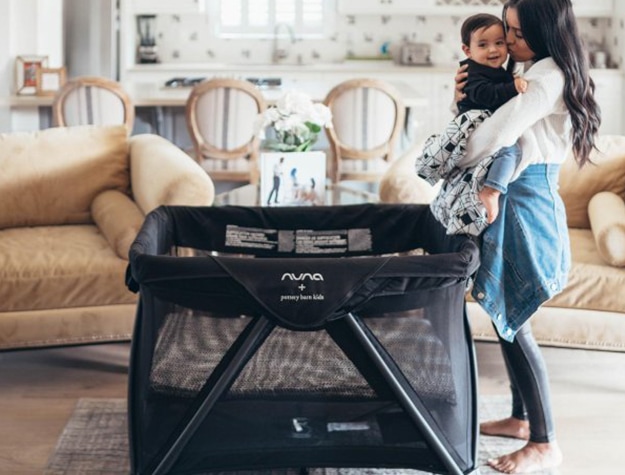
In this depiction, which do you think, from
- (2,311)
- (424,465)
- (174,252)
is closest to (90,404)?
(2,311)

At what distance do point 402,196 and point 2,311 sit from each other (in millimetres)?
1407

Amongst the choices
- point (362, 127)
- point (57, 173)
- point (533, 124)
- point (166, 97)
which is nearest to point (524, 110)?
point (533, 124)

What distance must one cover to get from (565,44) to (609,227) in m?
1.23

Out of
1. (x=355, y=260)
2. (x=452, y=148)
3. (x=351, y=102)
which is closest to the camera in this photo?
(x=355, y=260)

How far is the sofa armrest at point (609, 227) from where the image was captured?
371 centimetres

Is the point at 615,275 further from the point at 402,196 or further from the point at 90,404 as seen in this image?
the point at 90,404

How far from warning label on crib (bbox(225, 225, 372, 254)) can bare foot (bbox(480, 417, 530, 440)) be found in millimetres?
731

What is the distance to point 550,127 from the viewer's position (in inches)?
110

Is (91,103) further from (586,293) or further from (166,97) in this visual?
(586,293)

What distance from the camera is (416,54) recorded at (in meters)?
8.40

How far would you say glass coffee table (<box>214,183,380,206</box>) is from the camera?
4.07 m

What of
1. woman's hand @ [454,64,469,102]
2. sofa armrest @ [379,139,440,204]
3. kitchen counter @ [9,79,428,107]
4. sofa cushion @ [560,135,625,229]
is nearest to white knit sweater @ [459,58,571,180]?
woman's hand @ [454,64,469,102]

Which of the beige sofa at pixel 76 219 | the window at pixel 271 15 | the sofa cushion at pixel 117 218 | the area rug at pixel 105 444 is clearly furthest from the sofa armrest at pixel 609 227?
the window at pixel 271 15

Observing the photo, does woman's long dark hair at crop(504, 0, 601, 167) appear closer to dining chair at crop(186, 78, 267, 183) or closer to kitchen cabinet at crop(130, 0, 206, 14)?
dining chair at crop(186, 78, 267, 183)
